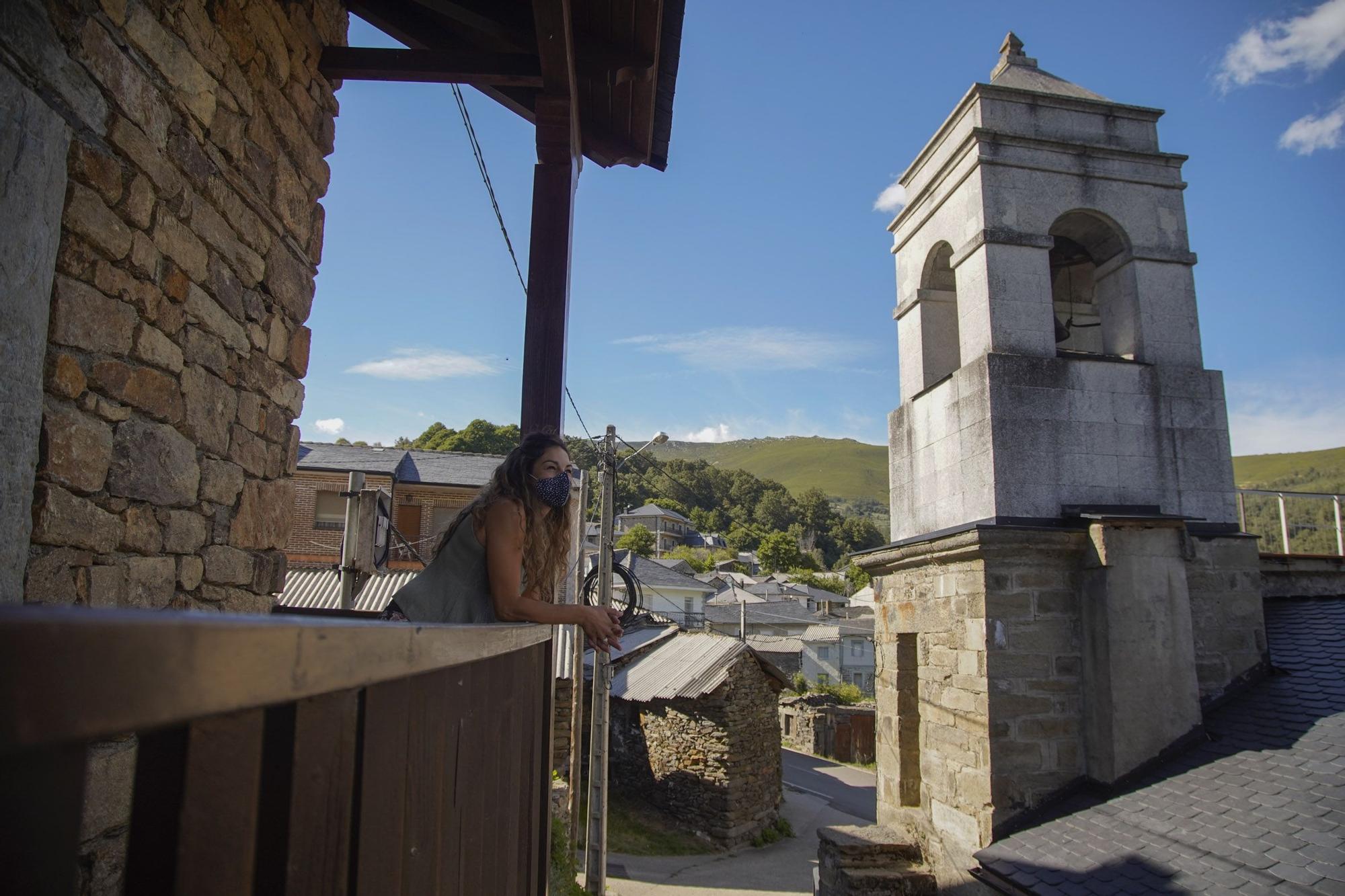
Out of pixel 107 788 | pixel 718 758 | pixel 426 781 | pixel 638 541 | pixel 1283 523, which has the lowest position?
pixel 718 758

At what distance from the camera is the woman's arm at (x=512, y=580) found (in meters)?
2.51

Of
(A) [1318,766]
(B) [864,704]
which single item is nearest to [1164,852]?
(A) [1318,766]

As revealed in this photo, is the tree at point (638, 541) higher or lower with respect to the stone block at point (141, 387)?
higher

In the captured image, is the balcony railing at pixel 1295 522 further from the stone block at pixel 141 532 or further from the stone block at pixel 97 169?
the stone block at pixel 97 169

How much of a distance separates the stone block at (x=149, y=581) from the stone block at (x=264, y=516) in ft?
1.13

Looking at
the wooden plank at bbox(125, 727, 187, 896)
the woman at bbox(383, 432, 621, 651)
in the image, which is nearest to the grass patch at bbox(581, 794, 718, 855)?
the woman at bbox(383, 432, 621, 651)

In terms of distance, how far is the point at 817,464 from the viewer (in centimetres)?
17450

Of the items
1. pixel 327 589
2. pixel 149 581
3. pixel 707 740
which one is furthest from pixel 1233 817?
pixel 327 589

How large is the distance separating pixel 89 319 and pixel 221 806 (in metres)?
1.98

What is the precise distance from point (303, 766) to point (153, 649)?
0.33m

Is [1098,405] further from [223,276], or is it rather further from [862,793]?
[862,793]

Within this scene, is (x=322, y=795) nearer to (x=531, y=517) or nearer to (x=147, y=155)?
(x=531, y=517)

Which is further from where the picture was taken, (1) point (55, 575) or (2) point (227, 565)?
(2) point (227, 565)

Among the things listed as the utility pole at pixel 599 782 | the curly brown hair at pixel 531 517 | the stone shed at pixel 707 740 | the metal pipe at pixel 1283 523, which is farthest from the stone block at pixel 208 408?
the stone shed at pixel 707 740
